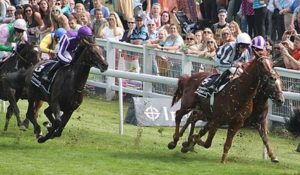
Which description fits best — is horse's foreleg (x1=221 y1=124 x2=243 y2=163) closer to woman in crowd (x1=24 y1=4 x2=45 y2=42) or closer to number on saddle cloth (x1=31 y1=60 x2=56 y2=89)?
number on saddle cloth (x1=31 y1=60 x2=56 y2=89)

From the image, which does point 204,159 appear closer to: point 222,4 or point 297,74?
point 297,74

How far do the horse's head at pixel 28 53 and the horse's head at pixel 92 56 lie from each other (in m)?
1.81

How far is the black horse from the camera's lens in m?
16.1

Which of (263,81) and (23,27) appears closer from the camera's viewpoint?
(263,81)

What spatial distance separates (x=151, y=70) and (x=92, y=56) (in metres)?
5.70

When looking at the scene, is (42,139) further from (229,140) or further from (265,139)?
(265,139)

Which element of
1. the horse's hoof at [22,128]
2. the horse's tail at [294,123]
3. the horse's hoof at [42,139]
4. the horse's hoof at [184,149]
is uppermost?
the horse's tail at [294,123]

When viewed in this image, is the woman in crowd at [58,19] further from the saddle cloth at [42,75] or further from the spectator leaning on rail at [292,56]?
the spectator leaning on rail at [292,56]

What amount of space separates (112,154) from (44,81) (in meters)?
1.65

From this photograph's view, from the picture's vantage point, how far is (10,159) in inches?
532

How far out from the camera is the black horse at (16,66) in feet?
52.8

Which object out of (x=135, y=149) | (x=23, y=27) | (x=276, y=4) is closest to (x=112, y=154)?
(x=135, y=149)

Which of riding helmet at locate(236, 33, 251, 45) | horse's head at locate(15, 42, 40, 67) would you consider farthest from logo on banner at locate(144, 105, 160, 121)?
riding helmet at locate(236, 33, 251, 45)

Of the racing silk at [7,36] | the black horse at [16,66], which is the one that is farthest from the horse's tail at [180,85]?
the racing silk at [7,36]
